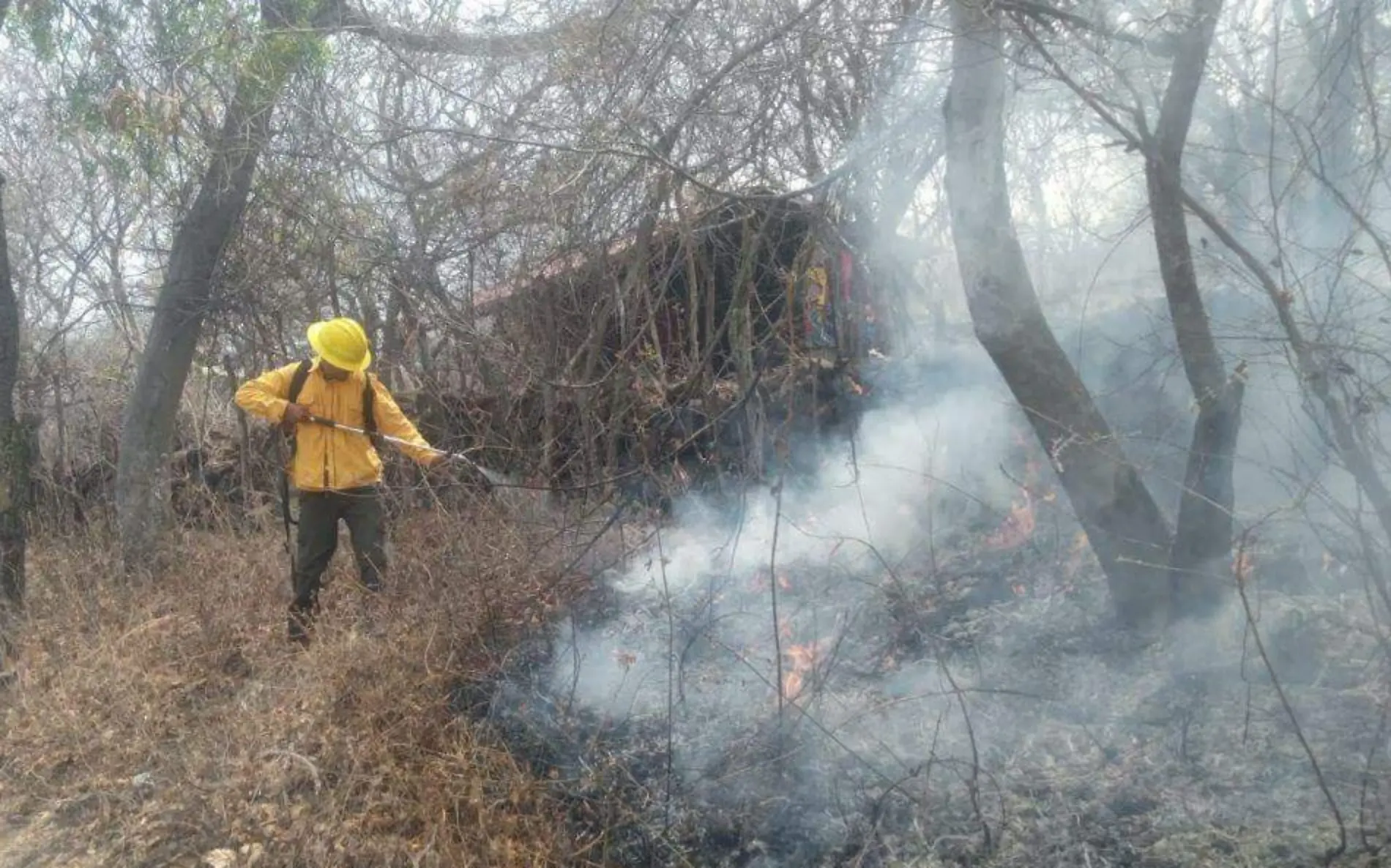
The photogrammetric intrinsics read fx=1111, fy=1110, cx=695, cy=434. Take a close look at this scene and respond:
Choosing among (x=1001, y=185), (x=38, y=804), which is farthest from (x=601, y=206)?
(x=38, y=804)

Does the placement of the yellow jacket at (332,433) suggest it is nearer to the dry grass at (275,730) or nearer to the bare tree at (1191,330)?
the dry grass at (275,730)

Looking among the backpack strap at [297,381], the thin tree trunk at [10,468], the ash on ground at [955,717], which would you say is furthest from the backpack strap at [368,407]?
the thin tree trunk at [10,468]

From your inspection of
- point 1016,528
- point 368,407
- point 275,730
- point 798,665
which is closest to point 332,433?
point 368,407

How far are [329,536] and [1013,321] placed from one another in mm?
3701

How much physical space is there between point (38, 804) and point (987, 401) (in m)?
5.41

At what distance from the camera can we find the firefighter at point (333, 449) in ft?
19.0

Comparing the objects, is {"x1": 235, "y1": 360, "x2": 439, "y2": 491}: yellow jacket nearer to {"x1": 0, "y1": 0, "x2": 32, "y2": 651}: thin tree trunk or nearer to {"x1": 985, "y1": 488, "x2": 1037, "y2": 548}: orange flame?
{"x1": 0, "y1": 0, "x2": 32, "y2": 651}: thin tree trunk

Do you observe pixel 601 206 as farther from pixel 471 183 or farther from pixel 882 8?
pixel 882 8

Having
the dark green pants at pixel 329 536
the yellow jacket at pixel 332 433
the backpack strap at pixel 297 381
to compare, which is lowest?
the dark green pants at pixel 329 536

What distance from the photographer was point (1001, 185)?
14.7ft

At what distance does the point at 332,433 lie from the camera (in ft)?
19.4

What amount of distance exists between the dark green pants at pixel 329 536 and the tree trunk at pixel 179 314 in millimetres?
1914

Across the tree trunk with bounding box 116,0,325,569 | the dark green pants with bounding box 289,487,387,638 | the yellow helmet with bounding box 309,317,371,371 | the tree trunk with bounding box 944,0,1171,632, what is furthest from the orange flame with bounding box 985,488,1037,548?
the tree trunk with bounding box 116,0,325,569

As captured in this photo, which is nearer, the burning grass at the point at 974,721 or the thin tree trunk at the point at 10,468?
the burning grass at the point at 974,721
